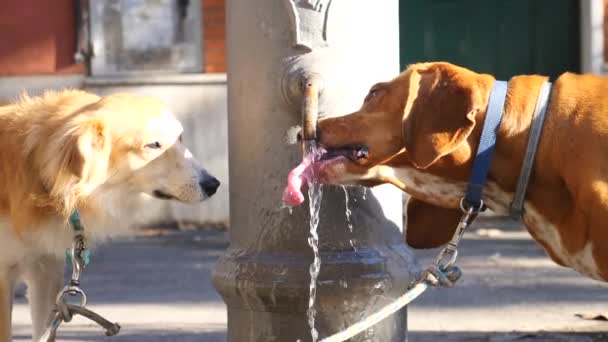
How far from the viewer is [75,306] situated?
15.0 ft

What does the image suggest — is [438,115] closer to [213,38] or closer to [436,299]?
[436,299]

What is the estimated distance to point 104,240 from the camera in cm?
529

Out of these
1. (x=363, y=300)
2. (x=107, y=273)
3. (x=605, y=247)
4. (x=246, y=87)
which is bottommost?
(x=107, y=273)

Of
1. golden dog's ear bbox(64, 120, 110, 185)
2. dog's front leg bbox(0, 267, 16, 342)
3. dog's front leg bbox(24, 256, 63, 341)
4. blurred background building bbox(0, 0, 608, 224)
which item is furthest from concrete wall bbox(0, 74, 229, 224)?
golden dog's ear bbox(64, 120, 110, 185)

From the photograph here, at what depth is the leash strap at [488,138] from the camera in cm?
386

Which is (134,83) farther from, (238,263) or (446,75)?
(446,75)

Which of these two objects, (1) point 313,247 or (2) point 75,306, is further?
(2) point 75,306

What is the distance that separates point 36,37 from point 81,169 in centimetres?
625

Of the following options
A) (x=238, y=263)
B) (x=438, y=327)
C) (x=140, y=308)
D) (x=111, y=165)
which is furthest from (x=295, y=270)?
(x=140, y=308)

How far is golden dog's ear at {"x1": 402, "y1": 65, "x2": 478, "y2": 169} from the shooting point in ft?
12.5

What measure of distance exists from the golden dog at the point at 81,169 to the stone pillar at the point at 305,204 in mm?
602

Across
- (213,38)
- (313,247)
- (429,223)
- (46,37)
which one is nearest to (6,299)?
(313,247)

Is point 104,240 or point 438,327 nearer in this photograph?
point 104,240

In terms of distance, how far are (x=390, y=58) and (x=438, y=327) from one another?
235cm
